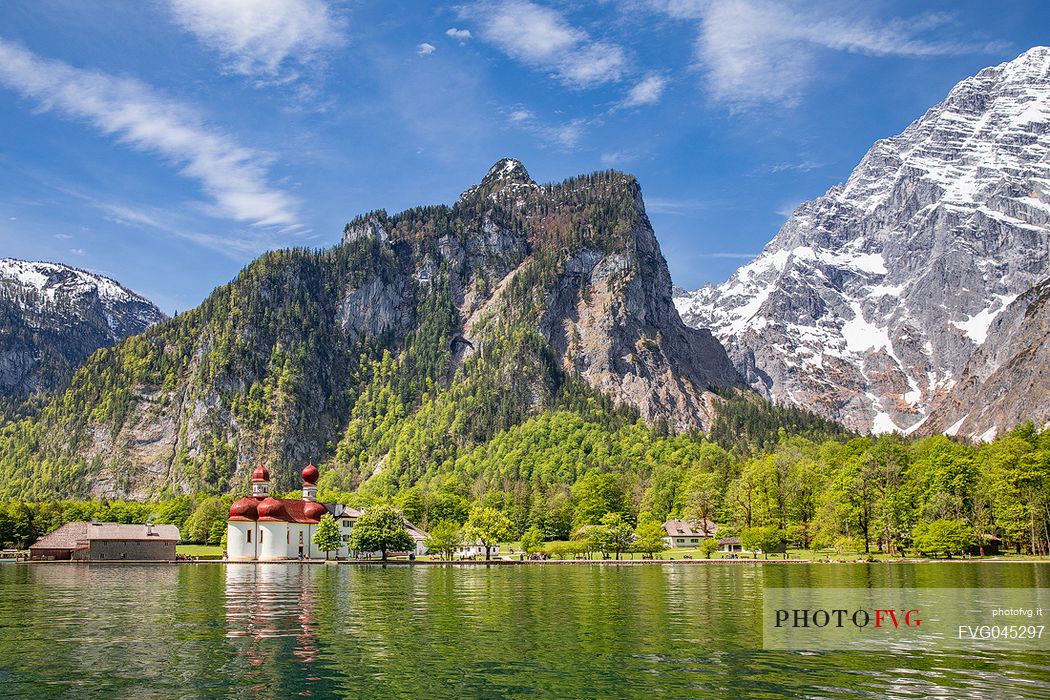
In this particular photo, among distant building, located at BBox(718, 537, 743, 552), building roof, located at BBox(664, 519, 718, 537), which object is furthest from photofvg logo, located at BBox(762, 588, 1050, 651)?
building roof, located at BBox(664, 519, 718, 537)

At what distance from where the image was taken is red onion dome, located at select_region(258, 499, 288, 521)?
180m

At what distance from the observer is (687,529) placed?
573ft

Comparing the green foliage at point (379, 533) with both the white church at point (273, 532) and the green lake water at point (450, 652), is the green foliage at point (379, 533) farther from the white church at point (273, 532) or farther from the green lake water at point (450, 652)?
the green lake water at point (450, 652)

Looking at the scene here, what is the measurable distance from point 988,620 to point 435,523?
147368mm

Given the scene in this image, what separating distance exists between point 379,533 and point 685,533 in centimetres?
5889

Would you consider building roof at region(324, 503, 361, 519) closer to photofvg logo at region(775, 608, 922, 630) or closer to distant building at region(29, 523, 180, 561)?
distant building at region(29, 523, 180, 561)

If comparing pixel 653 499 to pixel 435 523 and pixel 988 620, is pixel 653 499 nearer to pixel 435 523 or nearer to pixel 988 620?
pixel 435 523

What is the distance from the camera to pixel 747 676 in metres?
34.3

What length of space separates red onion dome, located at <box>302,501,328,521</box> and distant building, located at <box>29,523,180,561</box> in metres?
28.2

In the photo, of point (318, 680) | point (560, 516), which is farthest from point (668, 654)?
point (560, 516)

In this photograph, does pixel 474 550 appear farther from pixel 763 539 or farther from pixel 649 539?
pixel 763 539

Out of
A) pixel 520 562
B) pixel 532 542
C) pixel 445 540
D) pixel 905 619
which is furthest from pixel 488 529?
pixel 905 619

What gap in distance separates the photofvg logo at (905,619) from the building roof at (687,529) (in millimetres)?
103536

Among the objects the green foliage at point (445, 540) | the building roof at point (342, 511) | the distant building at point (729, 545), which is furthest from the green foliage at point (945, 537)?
the building roof at point (342, 511)
